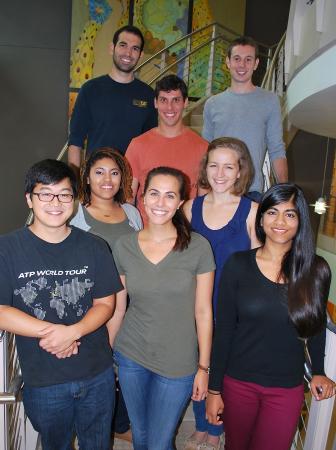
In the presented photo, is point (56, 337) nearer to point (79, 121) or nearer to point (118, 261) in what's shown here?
point (118, 261)

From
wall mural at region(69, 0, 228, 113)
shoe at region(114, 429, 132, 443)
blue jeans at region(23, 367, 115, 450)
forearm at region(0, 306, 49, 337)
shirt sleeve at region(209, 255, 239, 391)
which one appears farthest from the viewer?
wall mural at region(69, 0, 228, 113)

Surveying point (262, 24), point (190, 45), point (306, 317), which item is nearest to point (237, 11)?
point (262, 24)

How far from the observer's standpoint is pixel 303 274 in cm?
155

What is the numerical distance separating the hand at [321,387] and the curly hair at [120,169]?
131cm

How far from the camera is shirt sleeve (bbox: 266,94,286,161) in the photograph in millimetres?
2625

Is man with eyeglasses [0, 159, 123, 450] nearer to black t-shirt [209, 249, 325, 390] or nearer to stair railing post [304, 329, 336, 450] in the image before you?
black t-shirt [209, 249, 325, 390]

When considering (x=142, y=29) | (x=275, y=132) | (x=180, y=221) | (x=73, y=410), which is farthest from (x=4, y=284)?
(x=142, y=29)

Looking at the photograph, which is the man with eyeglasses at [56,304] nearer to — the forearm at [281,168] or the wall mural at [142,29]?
the forearm at [281,168]

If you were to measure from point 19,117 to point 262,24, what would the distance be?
535 centimetres

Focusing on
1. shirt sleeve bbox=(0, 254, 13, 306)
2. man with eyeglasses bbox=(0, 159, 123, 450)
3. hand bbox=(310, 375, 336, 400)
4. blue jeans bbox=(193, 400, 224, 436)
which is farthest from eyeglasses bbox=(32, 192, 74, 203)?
blue jeans bbox=(193, 400, 224, 436)

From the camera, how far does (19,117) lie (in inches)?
302

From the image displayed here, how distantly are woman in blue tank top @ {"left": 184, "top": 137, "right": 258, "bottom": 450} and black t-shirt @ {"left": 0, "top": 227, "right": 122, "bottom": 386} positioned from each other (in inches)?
21.6

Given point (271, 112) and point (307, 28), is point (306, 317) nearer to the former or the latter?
point (271, 112)

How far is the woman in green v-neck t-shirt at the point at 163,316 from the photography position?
1619 millimetres
